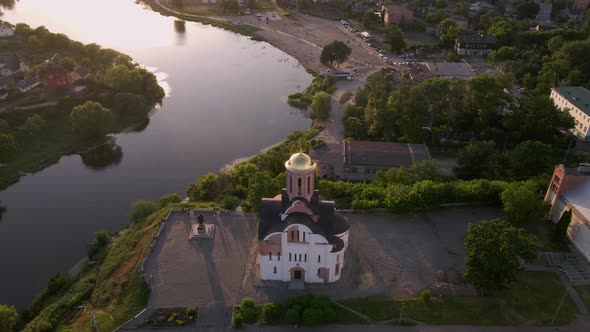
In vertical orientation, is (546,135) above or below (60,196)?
above

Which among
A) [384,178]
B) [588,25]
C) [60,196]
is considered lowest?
[60,196]

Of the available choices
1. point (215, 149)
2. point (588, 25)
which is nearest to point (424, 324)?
point (215, 149)

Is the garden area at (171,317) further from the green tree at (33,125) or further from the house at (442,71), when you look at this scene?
the house at (442,71)

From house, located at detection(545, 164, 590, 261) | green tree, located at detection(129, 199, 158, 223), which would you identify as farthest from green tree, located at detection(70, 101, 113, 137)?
house, located at detection(545, 164, 590, 261)

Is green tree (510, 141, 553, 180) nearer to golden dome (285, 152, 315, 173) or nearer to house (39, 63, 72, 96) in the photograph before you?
golden dome (285, 152, 315, 173)

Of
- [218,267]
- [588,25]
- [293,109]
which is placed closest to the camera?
[218,267]

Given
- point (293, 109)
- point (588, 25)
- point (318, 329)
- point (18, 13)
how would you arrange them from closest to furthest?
point (318, 329) < point (293, 109) < point (588, 25) < point (18, 13)

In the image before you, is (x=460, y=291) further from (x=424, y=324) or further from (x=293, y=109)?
(x=293, y=109)
